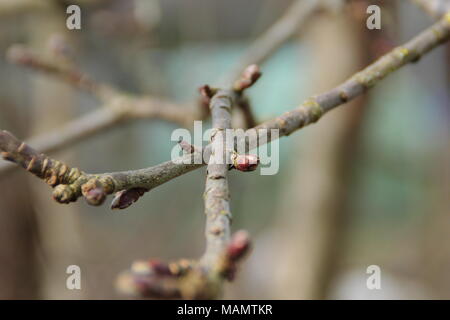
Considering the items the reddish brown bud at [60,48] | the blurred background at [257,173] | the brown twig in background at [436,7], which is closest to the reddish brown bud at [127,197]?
the brown twig in background at [436,7]

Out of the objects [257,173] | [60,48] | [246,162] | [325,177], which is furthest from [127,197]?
[257,173]

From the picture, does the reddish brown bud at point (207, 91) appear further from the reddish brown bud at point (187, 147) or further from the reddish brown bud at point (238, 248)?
the reddish brown bud at point (238, 248)

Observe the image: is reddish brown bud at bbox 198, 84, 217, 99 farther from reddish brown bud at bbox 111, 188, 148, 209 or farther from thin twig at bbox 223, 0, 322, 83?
thin twig at bbox 223, 0, 322, 83

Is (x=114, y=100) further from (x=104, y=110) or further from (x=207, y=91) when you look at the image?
(x=207, y=91)

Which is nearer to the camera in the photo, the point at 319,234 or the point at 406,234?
the point at 319,234

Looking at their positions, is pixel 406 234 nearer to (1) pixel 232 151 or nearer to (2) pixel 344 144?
(2) pixel 344 144
